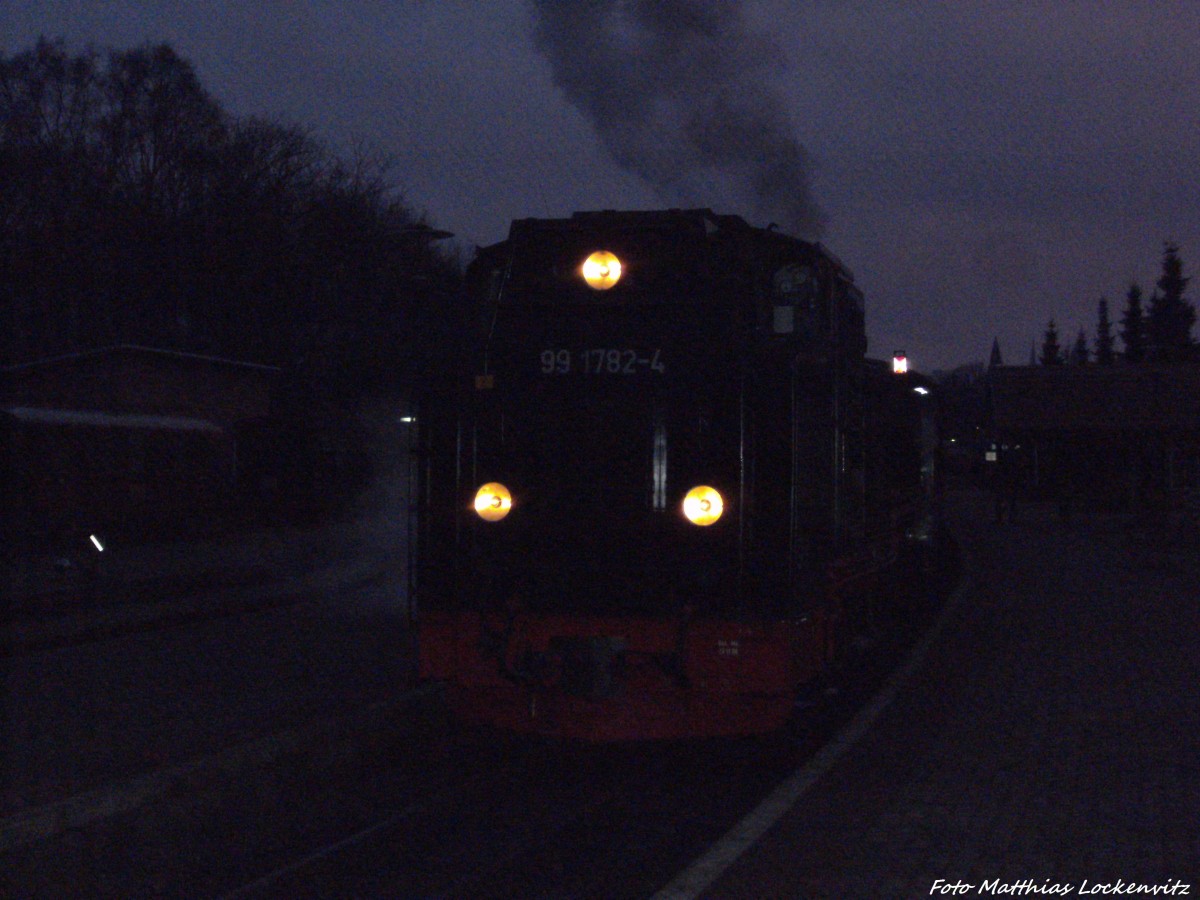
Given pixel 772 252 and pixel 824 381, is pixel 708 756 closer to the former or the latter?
pixel 824 381

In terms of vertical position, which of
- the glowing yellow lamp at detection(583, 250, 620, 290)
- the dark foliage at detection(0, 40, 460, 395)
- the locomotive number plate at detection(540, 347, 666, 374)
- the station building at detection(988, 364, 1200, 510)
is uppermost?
the dark foliage at detection(0, 40, 460, 395)

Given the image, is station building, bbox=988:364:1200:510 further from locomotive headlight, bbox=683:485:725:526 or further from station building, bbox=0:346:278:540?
locomotive headlight, bbox=683:485:725:526

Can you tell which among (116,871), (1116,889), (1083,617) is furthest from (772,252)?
(1083,617)

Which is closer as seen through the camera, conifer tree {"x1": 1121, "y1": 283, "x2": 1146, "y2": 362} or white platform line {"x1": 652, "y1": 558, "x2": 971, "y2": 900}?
white platform line {"x1": 652, "y1": 558, "x2": 971, "y2": 900}

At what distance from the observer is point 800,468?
8.29m

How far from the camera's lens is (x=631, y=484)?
27.1ft

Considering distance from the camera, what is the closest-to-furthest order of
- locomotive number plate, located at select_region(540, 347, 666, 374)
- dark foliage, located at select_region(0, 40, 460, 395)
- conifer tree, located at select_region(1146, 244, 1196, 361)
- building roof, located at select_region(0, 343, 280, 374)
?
locomotive number plate, located at select_region(540, 347, 666, 374), building roof, located at select_region(0, 343, 280, 374), dark foliage, located at select_region(0, 40, 460, 395), conifer tree, located at select_region(1146, 244, 1196, 361)

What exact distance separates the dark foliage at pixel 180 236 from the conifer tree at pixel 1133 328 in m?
45.0

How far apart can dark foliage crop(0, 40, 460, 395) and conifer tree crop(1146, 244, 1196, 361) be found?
136ft

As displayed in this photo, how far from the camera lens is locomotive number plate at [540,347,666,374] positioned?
8.20 meters

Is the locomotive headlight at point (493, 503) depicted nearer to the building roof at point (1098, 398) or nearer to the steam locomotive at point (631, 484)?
the steam locomotive at point (631, 484)

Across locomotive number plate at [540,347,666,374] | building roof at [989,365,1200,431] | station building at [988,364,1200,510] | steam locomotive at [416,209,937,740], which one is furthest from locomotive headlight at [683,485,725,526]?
building roof at [989,365,1200,431]

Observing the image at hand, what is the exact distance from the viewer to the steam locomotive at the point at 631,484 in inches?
314

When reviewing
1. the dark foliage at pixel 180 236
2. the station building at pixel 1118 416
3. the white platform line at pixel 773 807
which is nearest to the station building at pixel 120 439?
the dark foliage at pixel 180 236
